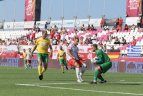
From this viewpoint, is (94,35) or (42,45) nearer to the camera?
(42,45)

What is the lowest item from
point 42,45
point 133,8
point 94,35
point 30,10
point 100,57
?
point 94,35

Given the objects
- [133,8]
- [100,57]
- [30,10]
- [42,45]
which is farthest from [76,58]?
[30,10]

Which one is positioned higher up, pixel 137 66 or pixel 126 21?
pixel 126 21

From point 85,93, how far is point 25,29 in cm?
5354

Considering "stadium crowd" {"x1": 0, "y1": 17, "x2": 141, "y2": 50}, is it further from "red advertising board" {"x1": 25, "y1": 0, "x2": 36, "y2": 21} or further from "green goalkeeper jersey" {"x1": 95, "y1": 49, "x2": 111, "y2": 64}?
"green goalkeeper jersey" {"x1": 95, "y1": 49, "x2": 111, "y2": 64}

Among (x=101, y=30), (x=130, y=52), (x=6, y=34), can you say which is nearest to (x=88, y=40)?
(x=101, y=30)

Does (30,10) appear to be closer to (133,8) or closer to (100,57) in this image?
(133,8)

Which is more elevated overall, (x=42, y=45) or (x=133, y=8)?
(x=133, y=8)

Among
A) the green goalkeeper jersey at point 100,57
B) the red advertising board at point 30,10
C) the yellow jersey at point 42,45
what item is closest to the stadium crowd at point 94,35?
the red advertising board at point 30,10

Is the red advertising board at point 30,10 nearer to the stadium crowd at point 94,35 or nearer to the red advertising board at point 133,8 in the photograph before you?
the stadium crowd at point 94,35

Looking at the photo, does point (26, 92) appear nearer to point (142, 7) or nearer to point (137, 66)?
point (137, 66)

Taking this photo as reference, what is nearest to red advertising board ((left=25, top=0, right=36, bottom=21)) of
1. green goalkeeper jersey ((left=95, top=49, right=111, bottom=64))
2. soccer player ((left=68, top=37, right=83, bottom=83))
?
soccer player ((left=68, top=37, right=83, bottom=83))

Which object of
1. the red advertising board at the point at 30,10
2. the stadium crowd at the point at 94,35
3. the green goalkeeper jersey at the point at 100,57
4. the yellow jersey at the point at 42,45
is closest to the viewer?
the green goalkeeper jersey at the point at 100,57

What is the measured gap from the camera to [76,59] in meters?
21.7
